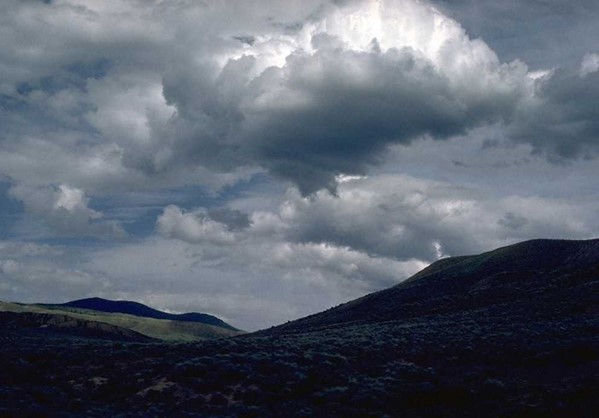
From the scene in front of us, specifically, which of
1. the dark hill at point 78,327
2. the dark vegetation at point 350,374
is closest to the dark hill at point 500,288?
the dark vegetation at point 350,374

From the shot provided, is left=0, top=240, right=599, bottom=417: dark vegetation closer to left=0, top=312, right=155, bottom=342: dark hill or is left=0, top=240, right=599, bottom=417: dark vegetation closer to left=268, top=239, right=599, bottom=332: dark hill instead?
left=268, top=239, right=599, bottom=332: dark hill

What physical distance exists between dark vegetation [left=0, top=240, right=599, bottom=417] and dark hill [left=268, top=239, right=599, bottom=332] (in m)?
7.93

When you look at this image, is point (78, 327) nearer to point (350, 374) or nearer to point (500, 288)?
point (500, 288)

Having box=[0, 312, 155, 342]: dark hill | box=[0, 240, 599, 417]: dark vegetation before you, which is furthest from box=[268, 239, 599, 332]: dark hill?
box=[0, 312, 155, 342]: dark hill

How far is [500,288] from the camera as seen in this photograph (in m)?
87.8

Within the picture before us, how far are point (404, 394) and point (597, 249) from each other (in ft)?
283

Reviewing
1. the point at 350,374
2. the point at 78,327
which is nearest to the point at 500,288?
the point at 350,374

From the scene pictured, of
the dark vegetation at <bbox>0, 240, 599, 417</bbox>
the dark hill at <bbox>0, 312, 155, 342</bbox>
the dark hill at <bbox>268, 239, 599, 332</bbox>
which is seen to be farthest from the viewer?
the dark hill at <bbox>0, 312, 155, 342</bbox>

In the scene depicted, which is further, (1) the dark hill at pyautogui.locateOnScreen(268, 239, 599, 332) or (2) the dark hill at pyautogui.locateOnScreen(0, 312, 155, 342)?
(2) the dark hill at pyautogui.locateOnScreen(0, 312, 155, 342)

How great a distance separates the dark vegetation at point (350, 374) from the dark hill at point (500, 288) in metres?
7.93

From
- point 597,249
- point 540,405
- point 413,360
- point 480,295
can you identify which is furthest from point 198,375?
point 597,249

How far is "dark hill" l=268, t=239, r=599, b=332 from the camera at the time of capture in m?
71.4

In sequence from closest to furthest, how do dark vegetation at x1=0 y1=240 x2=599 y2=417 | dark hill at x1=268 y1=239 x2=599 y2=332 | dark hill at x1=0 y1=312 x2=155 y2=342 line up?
dark vegetation at x1=0 y1=240 x2=599 y2=417 < dark hill at x1=268 y1=239 x2=599 y2=332 < dark hill at x1=0 y1=312 x2=155 y2=342

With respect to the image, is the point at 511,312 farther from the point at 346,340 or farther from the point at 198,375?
the point at 198,375
